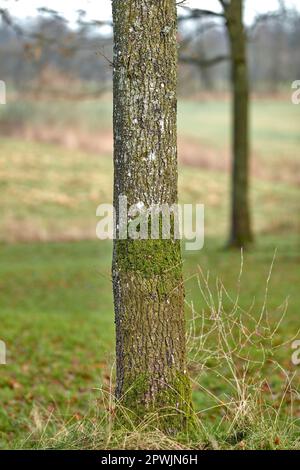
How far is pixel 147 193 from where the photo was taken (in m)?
4.97

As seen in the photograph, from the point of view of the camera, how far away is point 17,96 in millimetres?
42500

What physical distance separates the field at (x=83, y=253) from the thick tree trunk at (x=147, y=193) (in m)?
0.54

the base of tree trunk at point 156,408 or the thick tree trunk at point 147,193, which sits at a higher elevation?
the thick tree trunk at point 147,193

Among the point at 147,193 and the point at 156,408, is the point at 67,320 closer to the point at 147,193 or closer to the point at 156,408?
the point at 156,408

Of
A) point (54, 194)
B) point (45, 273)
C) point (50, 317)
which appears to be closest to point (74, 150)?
point (54, 194)

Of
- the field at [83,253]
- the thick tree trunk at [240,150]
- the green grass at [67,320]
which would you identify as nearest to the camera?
the green grass at [67,320]

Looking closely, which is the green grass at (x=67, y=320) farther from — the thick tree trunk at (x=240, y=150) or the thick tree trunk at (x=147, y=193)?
the thick tree trunk at (x=240, y=150)

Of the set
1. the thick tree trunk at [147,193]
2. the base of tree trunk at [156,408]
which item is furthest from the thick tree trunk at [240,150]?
the base of tree trunk at [156,408]

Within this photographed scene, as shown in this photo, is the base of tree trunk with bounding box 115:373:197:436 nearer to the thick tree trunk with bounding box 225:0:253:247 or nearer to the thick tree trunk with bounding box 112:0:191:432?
the thick tree trunk with bounding box 112:0:191:432

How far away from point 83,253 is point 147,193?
16.0m

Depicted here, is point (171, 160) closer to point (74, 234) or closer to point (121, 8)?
point (121, 8)

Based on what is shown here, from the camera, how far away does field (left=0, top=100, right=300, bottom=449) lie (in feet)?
25.1

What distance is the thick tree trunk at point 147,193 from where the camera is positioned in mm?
4945

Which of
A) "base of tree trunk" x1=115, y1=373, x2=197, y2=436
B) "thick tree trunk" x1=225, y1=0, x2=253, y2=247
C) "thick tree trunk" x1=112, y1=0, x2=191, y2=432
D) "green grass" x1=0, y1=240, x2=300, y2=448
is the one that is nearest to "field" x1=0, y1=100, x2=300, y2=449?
"green grass" x1=0, y1=240, x2=300, y2=448
